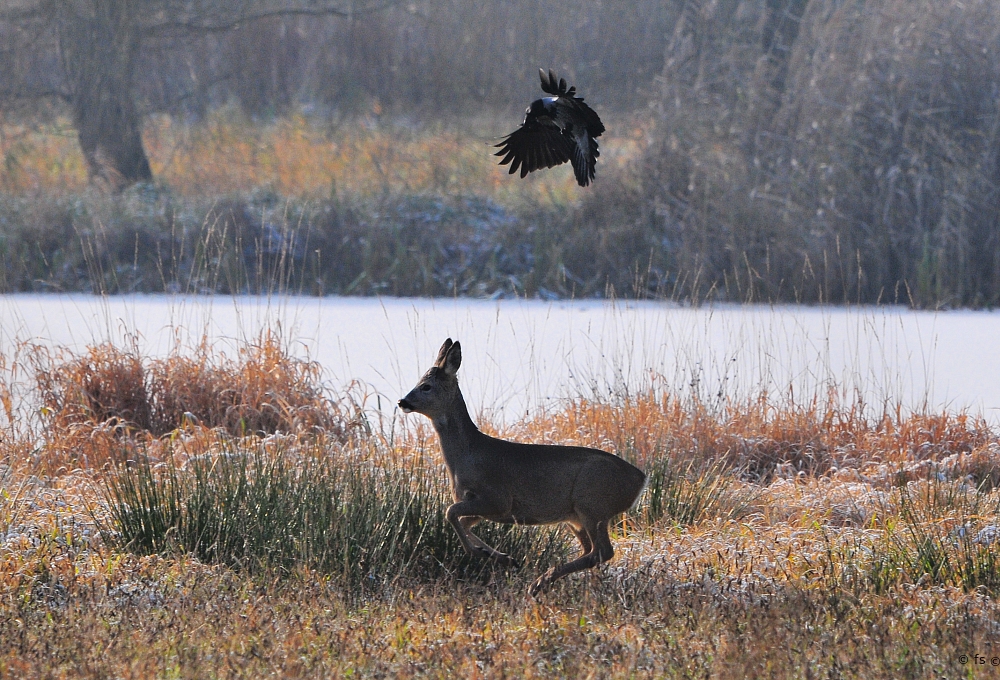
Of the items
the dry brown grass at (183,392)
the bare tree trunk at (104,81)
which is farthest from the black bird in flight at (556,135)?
the bare tree trunk at (104,81)

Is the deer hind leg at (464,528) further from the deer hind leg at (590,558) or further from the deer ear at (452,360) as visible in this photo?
the deer ear at (452,360)

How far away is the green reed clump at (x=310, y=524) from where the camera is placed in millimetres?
5219

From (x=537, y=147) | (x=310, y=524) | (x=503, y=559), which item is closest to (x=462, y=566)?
(x=503, y=559)

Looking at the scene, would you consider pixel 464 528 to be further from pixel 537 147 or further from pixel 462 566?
pixel 537 147

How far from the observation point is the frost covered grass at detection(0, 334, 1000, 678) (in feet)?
13.5

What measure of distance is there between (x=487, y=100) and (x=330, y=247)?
755cm

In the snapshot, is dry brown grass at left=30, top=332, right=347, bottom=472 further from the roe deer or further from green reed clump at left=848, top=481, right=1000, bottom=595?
green reed clump at left=848, top=481, right=1000, bottom=595

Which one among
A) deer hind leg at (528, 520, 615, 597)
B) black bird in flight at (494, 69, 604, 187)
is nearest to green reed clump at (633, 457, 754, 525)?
deer hind leg at (528, 520, 615, 597)

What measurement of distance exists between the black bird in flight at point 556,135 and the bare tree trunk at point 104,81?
1634cm

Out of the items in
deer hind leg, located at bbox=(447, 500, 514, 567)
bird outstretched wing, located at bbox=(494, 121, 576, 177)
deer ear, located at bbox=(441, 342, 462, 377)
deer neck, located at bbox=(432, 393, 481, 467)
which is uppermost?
bird outstretched wing, located at bbox=(494, 121, 576, 177)

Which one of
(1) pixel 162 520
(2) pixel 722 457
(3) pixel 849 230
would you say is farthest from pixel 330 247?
(1) pixel 162 520

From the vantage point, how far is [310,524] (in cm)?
534

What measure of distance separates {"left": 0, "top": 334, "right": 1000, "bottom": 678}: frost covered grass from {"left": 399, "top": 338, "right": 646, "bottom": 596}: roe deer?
232mm

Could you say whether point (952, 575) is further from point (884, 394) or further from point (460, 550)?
point (884, 394)
